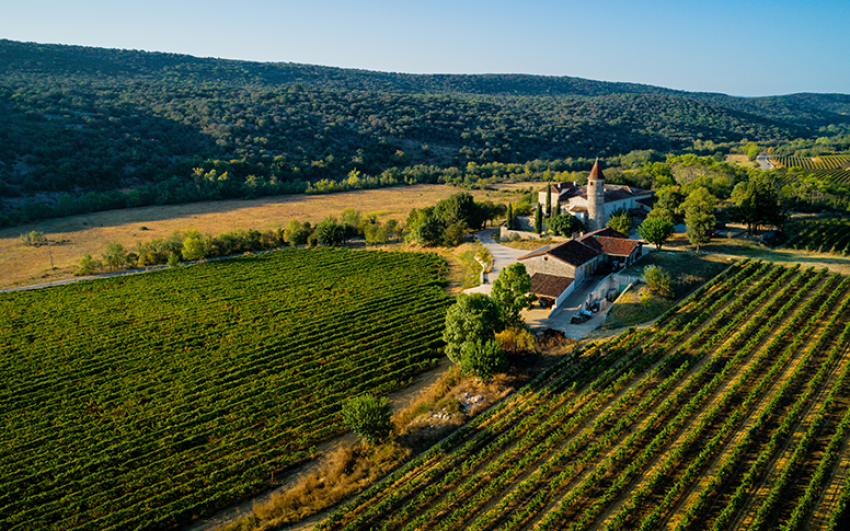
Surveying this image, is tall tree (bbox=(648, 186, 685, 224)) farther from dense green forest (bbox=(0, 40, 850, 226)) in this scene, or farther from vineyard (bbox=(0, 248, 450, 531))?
dense green forest (bbox=(0, 40, 850, 226))

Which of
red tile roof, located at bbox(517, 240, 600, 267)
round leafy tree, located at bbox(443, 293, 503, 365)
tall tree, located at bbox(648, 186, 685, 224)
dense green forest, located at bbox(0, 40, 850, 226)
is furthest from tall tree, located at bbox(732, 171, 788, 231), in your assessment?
dense green forest, located at bbox(0, 40, 850, 226)

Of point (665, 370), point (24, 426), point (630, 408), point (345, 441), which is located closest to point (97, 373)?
point (24, 426)

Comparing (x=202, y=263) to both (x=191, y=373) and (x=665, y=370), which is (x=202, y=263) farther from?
(x=665, y=370)

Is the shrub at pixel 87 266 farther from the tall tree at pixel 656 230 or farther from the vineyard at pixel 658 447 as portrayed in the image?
the tall tree at pixel 656 230

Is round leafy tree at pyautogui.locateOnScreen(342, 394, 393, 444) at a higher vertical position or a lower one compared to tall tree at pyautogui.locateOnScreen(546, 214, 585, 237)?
lower

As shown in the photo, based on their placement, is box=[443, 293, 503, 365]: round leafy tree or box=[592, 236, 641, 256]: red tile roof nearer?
box=[443, 293, 503, 365]: round leafy tree

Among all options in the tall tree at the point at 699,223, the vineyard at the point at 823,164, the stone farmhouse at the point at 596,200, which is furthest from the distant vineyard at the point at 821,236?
the vineyard at the point at 823,164
